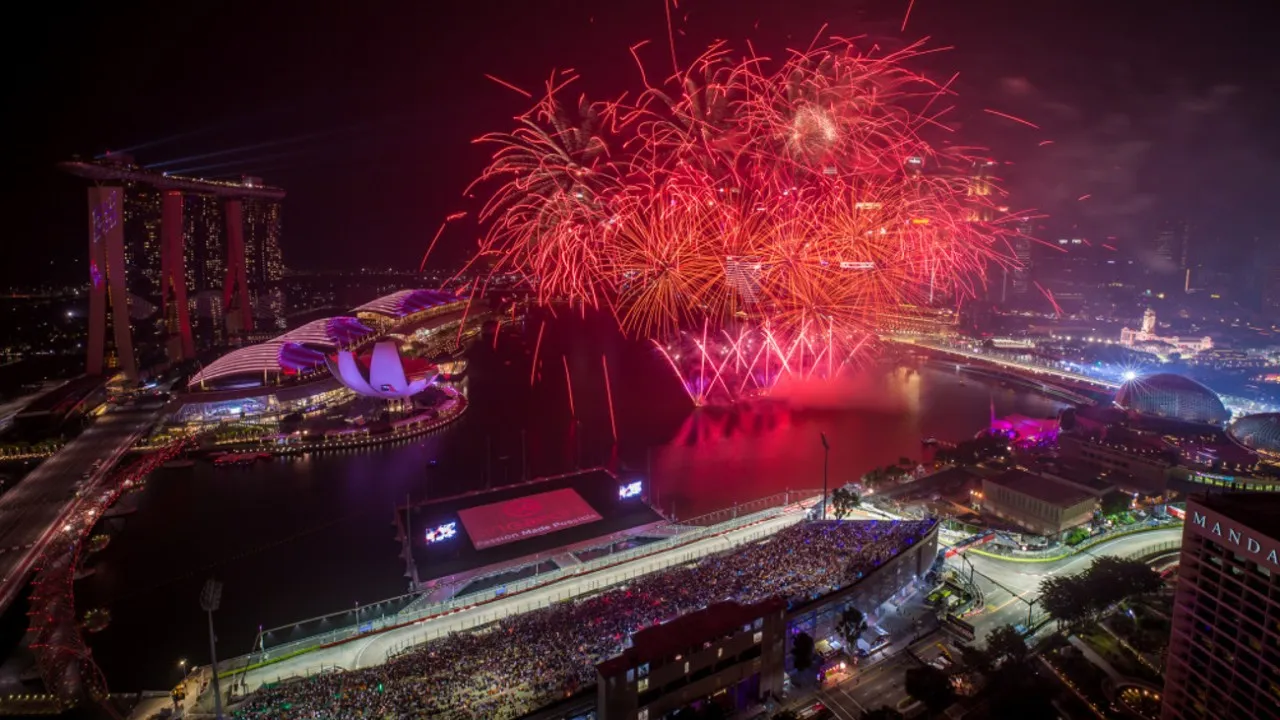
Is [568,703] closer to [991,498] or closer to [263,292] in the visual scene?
[991,498]

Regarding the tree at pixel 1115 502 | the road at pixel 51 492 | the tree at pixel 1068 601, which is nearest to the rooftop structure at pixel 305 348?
the road at pixel 51 492

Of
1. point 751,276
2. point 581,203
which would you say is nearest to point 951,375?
point 751,276

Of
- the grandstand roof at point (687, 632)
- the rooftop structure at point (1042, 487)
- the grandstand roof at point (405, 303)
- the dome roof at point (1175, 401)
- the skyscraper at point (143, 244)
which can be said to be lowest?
the rooftop structure at point (1042, 487)

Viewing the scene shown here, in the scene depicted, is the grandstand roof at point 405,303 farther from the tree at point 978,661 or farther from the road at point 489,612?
the tree at point 978,661

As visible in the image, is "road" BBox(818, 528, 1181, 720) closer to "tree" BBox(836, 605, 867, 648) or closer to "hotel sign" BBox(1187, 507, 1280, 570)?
"tree" BBox(836, 605, 867, 648)

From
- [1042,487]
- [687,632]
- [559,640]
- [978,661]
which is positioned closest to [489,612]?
[559,640]

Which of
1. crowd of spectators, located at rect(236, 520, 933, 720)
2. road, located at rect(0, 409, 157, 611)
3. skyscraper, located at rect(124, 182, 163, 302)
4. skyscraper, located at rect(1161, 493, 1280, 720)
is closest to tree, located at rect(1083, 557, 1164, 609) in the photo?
crowd of spectators, located at rect(236, 520, 933, 720)

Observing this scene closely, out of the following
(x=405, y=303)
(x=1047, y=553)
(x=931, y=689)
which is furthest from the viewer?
(x=405, y=303)

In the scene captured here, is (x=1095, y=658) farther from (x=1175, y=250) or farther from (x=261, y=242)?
(x=261, y=242)
